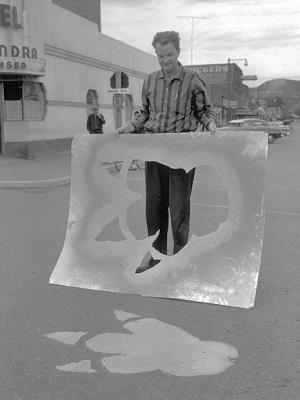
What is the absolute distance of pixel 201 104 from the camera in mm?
4488

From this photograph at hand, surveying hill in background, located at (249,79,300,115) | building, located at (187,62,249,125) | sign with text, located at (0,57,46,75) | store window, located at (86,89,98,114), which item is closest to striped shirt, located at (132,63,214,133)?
sign with text, located at (0,57,46,75)

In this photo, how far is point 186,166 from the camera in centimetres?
431

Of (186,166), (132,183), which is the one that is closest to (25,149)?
(132,183)

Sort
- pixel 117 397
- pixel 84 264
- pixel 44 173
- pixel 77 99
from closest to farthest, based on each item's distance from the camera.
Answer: pixel 117 397 → pixel 84 264 → pixel 44 173 → pixel 77 99

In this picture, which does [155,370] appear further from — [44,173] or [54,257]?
[44,173]

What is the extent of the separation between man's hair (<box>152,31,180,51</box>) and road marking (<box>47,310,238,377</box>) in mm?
2224

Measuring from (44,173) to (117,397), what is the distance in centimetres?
1094

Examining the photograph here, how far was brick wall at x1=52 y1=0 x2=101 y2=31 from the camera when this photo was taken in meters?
26.0

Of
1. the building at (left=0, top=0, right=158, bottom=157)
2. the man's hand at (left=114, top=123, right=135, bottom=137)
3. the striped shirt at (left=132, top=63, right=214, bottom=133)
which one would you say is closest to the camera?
the striped shirt at (left=132, top=63, right=214, bottom=133)

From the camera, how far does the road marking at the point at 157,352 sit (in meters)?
3.13

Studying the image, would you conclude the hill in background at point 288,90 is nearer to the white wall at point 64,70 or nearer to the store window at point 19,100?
the white wall at point 64,70

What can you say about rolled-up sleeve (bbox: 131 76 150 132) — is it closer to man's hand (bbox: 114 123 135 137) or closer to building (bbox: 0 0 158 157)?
man's hand (bbox: 114 123 135 137)

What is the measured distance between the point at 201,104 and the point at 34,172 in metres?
9.64

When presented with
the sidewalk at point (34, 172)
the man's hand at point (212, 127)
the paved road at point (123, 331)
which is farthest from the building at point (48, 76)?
the man's hand at point (212, 127)
